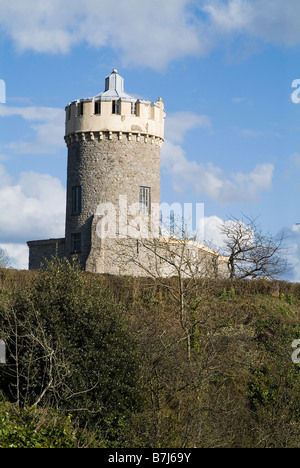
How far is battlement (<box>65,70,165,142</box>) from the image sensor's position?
1614 inches

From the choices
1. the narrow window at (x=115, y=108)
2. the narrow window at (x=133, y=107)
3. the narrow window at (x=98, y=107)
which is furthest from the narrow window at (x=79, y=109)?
the narrow window at (x=133, y=107)

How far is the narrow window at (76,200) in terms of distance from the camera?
4150cm

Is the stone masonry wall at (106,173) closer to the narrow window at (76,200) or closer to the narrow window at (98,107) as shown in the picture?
the narrow window at (76,200)

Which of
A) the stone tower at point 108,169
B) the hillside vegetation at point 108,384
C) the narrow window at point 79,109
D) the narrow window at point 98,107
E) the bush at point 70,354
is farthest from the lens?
the narrow window at point 79,109

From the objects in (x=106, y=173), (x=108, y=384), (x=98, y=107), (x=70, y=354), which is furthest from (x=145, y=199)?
(x=108, y=384)

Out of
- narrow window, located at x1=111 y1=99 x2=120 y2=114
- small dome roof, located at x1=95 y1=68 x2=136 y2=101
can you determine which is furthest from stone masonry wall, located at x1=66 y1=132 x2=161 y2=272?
small dome roof, located at x1=95 y1=68 x2=136 y2=101

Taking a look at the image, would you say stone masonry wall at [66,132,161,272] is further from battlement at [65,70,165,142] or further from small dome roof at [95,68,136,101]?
small dome roof at [95,68,136,101]

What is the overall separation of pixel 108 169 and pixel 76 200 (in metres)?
2.74

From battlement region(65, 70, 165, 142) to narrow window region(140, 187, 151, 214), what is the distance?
3027 mm

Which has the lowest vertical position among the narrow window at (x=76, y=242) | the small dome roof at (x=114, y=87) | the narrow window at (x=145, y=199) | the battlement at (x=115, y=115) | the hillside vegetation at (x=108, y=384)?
the hillside vegetation at (x=108, y=384)

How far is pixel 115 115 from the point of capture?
41.0 m

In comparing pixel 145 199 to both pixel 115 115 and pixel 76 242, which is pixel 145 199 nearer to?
pixel 76 242

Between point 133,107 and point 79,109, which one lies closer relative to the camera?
point 133,107

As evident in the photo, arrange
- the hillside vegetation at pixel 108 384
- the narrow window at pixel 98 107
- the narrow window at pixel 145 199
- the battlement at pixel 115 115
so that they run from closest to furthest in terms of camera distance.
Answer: the hillside vegetation at pixel 108 384
the battlement at pixel 115 115
the narrow window at pixel 145 199
the narrow window at pixel 98 107
